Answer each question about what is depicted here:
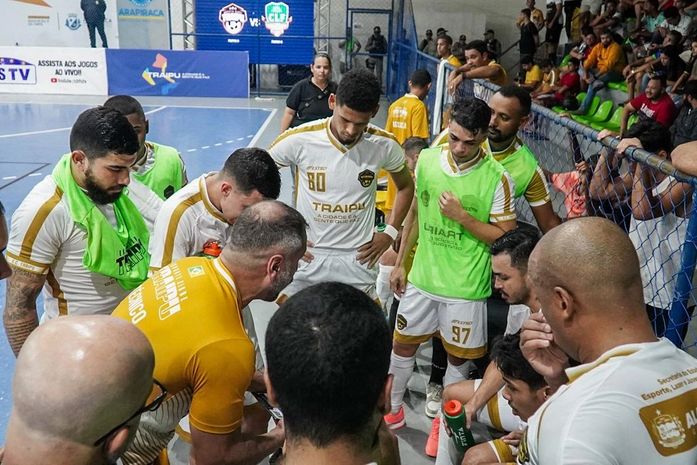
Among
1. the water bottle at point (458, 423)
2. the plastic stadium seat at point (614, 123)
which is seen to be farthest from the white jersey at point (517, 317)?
the plastic stadium seat at point (614, 123)

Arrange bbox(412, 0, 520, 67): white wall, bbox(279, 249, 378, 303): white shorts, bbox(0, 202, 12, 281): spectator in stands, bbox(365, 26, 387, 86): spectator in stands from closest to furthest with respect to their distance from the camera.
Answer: bbox(0, 202, 12, 281): spectator in stands
bbox(279, 249, 378, 303): white shorts
bbox(365, 26, 387, 86): spectator in stands
bbox(412, 0, 520, 67): white wall

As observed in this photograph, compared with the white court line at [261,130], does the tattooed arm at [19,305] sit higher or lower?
higher

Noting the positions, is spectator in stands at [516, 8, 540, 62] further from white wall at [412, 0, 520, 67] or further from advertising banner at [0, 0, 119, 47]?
advertising banner at [0, 0, 119, 47]

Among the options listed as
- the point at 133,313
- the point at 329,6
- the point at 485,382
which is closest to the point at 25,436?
Result: the point at 133,313

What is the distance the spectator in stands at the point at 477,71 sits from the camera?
19.4 feet

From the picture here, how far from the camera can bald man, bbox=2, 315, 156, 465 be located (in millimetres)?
1340

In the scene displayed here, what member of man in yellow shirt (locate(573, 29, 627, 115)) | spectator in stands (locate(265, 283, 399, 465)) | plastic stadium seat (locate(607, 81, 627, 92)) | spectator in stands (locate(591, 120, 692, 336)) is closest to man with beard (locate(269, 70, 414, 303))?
spectator in stands (locate(591, 120, 692, 336))

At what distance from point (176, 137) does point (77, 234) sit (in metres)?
9.48

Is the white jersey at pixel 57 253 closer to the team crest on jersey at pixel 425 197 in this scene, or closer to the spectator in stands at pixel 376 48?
the team crest on jersey at pixel 425 197

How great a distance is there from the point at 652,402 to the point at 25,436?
1.49 m

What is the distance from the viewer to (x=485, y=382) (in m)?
3.29

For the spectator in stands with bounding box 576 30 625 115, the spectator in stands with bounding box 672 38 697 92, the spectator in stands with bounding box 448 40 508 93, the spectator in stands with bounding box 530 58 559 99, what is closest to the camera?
the spectator in stands with bounding box 448 40 508 93

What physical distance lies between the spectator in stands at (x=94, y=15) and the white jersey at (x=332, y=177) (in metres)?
17.6

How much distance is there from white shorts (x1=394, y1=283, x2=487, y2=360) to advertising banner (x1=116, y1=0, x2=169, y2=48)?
62.0 ft
